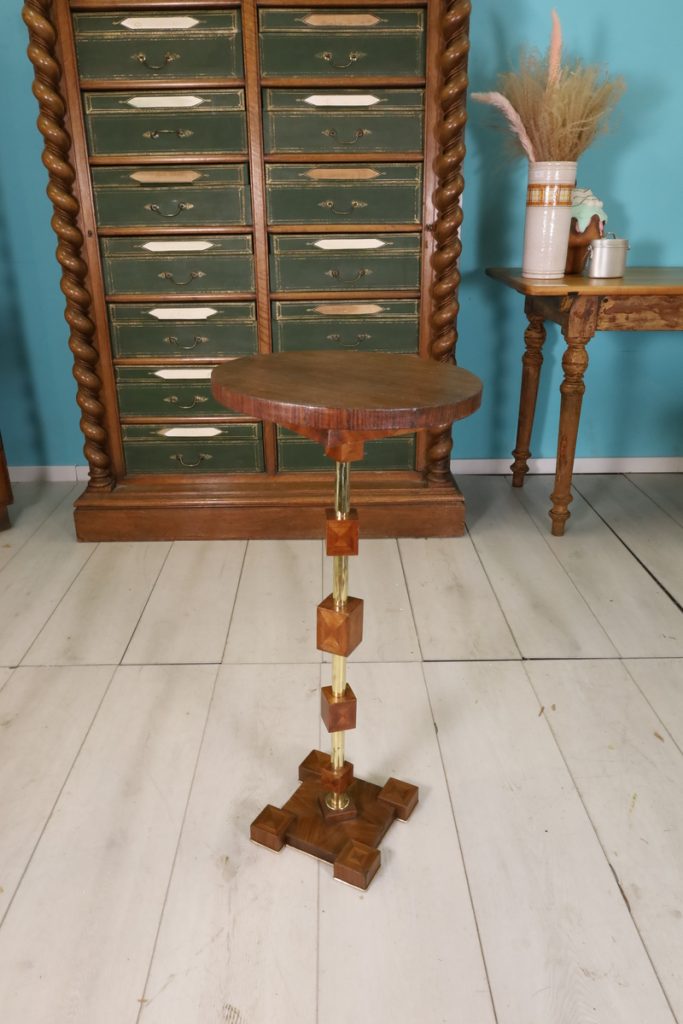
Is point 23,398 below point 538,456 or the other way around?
the other way around

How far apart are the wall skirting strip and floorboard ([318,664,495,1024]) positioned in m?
1.73

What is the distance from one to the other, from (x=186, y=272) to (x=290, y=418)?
150 cm

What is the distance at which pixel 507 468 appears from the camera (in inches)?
121

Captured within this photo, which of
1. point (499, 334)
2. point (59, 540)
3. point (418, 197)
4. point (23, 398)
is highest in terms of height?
point (418, 197)

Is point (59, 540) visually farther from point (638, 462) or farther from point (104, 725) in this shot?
point (638, 462)

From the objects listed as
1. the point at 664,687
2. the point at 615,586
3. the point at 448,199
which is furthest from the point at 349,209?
the point at 664,687

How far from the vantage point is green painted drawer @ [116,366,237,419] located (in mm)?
2422

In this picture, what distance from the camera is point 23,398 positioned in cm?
294

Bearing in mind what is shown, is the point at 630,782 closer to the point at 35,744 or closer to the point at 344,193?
the point at 35,744

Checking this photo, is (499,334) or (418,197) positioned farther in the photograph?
(499,334)

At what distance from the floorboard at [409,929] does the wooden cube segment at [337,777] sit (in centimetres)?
12

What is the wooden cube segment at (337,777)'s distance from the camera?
1312mm

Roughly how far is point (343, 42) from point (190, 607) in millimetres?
1604

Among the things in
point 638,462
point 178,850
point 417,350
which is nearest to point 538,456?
point 638,462
